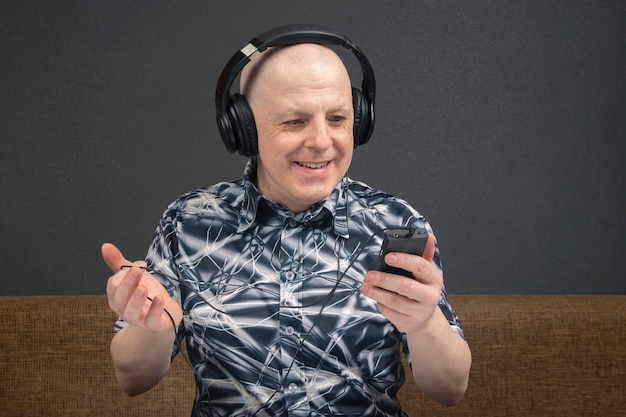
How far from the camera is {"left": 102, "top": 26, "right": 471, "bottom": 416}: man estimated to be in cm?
131

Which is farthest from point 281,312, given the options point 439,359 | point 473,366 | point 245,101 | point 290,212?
point 473,366

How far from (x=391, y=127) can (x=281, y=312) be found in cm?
109

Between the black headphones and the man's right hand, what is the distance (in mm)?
337

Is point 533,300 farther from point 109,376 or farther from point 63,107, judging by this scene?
point 63,107

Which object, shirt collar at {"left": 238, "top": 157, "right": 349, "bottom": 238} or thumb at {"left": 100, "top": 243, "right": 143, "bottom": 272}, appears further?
shirt collar at {"left": 238, "top": 157, "right": 349, "bottom": 238}

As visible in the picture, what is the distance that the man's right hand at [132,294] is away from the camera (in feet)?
3.49

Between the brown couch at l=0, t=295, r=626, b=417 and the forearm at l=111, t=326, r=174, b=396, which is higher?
the forearm at l=111, t=326, r=174, b=396

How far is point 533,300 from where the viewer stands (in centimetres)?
187

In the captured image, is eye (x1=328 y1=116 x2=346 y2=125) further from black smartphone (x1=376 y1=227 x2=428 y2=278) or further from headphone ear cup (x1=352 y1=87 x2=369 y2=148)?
black smartphone (x1=376 y1=227 x2=428 y2=278)

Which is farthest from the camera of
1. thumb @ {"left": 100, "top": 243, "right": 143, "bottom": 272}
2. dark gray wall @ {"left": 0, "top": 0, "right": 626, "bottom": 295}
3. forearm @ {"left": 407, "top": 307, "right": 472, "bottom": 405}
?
dark gray wall @ {"left": 0, "top": 0, "right": 626, "bottom": 295}

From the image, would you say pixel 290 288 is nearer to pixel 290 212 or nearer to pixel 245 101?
pixel 290 212

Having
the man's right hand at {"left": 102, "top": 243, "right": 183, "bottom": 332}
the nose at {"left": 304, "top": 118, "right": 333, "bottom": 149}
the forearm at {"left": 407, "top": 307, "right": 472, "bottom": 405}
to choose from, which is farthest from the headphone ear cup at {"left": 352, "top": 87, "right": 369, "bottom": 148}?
the man's right hand at {"left": 102, "top": 243, "right": 183, "bottom": 332}

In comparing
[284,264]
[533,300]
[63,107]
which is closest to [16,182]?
[63,107]

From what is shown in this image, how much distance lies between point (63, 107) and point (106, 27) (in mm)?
282
